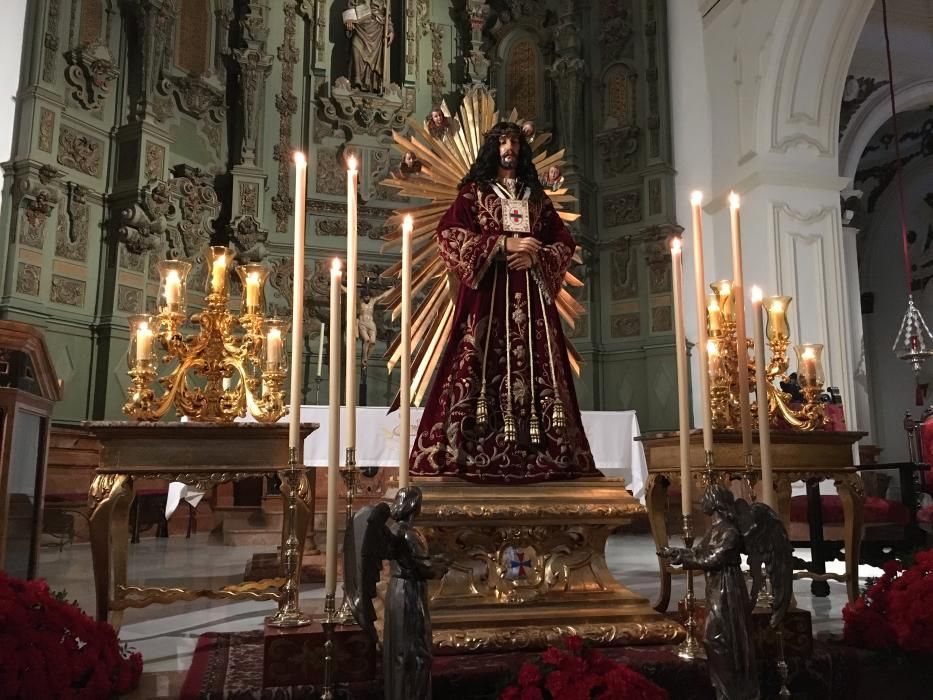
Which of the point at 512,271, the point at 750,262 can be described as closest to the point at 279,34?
the point at 750,262

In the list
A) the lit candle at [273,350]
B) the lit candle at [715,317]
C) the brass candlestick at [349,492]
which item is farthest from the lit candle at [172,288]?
the lit candle at [715,317]

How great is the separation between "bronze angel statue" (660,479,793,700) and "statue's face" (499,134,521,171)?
61.6 inches

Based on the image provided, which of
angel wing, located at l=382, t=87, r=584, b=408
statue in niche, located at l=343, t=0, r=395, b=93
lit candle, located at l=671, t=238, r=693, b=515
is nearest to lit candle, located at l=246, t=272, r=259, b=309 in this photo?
angel wing, located at l=382, t=87, r=584, b=408

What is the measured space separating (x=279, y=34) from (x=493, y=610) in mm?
8135

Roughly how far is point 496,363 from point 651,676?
1.14 m

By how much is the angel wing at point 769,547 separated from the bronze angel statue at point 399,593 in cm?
69

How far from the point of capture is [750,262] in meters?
7.51

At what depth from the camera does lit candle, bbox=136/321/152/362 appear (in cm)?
305

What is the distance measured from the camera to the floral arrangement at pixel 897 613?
7.78 feet

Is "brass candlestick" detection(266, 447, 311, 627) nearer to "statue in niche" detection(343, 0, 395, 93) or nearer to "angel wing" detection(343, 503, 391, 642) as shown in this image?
"angel wing" detection(343, 503, 391, 642)

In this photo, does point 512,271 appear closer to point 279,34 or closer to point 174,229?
point 174,229

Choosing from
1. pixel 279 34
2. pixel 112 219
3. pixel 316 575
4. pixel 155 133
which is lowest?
pixel 316 575

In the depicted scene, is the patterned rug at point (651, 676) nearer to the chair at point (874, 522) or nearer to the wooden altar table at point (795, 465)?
the wooden altar table at point (795, 465)

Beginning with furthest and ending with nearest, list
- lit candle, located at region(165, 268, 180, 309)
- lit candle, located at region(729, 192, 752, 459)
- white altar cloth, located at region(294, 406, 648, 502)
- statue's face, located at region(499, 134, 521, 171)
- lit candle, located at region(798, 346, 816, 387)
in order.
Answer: white altar cloth, located at region(294, 406, 648, 502) < lit candle, located at region(798, 346, 816, 387) < lit candle, located at region(165, 268, 180, 309) < statue's face, located at region(499, 134, 521, 171) < lit candle, located at region(729, 192, 752, 459)
